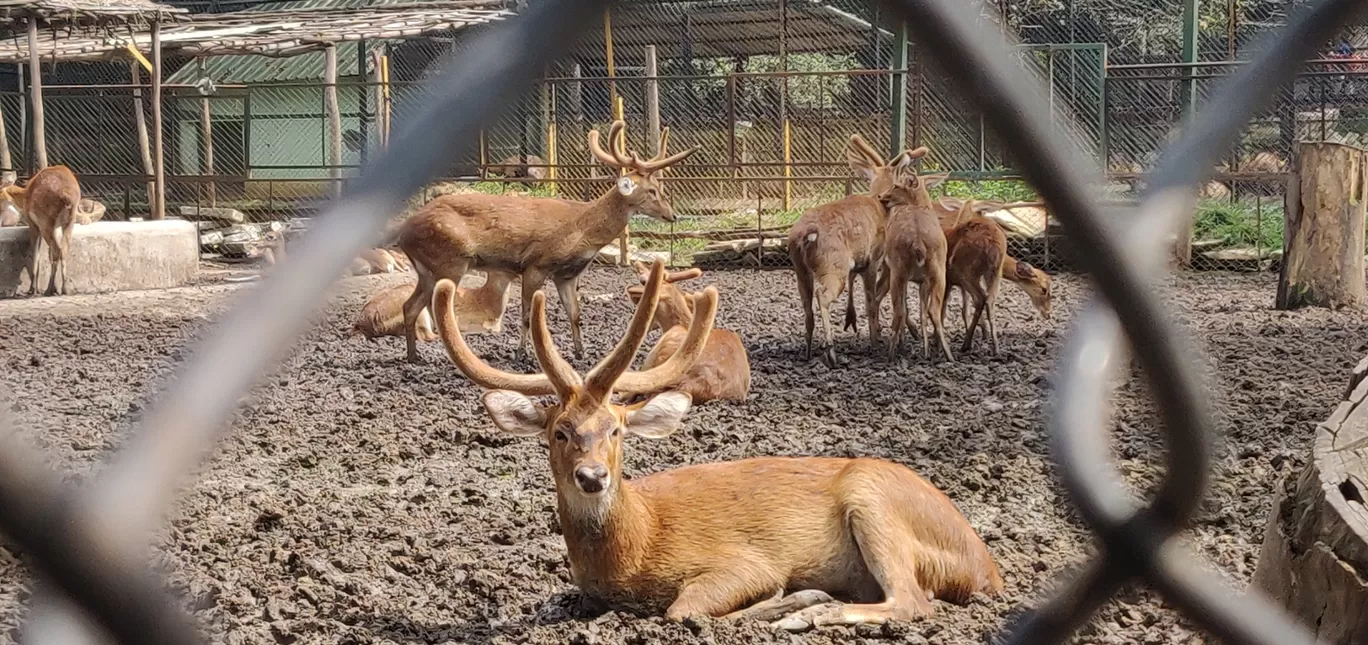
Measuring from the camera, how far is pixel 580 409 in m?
4.27

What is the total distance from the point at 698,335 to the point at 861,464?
0.66 metres

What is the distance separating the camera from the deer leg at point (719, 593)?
4301mm

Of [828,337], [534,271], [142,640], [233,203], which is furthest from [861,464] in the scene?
[233,203]

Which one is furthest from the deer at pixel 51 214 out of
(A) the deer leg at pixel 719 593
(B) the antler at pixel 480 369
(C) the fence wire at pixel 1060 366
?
(C) the fence wire at pixel 1060 366

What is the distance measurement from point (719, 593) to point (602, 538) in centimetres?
37

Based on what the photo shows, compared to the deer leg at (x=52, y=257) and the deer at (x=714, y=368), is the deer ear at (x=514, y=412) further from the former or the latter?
the deer leg at (x=52, y=257)

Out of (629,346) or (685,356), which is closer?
(629,346)

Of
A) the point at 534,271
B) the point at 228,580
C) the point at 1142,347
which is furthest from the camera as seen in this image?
the point at 534,271

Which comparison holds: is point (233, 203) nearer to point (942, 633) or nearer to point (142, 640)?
point (942, 633)

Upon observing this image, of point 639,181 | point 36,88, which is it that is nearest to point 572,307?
point 639,181

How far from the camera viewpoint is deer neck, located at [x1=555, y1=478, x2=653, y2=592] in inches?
168

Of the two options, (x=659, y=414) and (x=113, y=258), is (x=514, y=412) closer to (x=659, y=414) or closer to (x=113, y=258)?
(x=659, y=414)

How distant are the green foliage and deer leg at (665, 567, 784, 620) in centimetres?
1185

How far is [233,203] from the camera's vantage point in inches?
855
